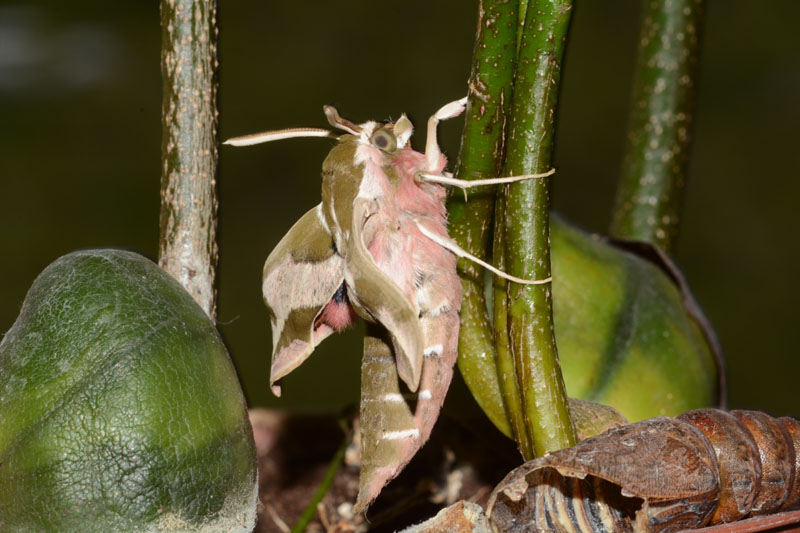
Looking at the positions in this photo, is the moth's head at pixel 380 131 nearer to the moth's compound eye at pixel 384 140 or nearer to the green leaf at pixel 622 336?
the moth's compound eye at pixel 384 140

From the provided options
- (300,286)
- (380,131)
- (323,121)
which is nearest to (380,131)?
(380,131)

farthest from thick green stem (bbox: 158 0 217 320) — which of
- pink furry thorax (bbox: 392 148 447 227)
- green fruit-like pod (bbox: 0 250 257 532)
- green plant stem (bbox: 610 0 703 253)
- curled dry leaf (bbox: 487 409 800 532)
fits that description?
green plant stem (bbox: 610 0 703 253)

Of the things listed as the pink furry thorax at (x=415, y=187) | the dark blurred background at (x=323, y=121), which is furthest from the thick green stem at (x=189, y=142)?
the dark blurred background at (x=323, y=121)

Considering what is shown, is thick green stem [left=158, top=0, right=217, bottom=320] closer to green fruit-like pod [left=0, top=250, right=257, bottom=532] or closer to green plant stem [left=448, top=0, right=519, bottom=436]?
green fruit-like pod [left=0, top=250, right=257, bottom=532]

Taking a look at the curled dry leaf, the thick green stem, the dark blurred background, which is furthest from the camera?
the dark blurred background

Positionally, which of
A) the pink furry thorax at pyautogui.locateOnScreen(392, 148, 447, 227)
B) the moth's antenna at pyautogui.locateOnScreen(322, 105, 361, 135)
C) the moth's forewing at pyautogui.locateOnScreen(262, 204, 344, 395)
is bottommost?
the moth's forewing at pyautogui.locateOnScreen(262, 204, 344, 395)

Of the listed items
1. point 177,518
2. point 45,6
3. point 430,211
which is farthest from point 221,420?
point 45,6
